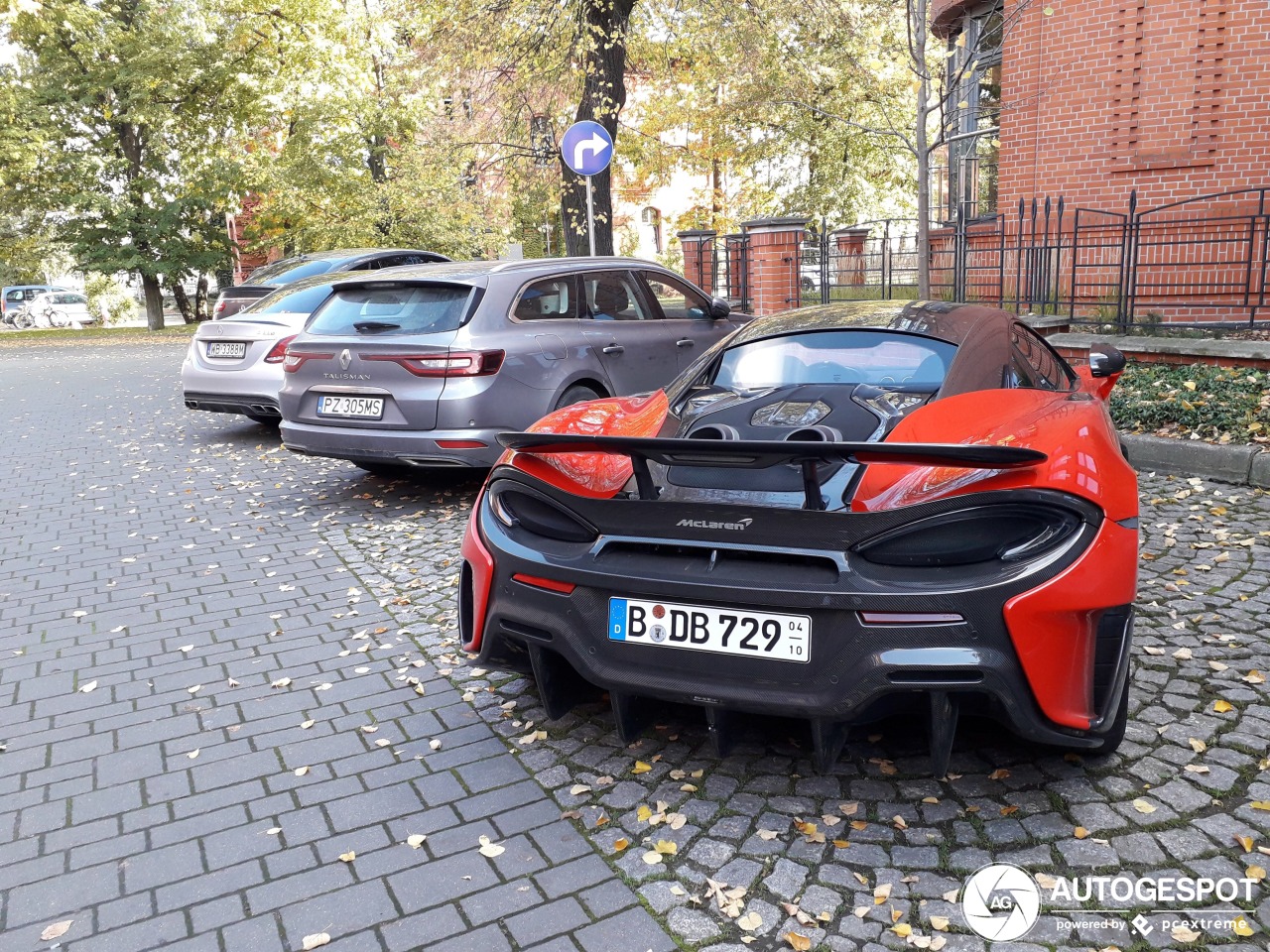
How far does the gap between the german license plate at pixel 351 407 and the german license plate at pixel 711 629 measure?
4082 mm

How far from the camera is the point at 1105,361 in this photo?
190 inches

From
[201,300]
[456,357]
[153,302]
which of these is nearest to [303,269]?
[456,357]

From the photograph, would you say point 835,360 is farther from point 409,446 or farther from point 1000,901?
point 409,446

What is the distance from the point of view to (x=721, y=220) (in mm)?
30094

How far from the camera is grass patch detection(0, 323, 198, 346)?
27.8m

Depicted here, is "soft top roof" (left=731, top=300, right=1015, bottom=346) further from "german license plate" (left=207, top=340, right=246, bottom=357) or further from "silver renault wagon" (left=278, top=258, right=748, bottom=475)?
"german license plate" (left=207, top=340, right=246, bottom=357)

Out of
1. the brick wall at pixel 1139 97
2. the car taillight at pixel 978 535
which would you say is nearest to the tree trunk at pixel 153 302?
the brick wall at pixel 1139 97

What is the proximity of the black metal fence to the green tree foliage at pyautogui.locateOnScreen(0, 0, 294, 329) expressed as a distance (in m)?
18.2

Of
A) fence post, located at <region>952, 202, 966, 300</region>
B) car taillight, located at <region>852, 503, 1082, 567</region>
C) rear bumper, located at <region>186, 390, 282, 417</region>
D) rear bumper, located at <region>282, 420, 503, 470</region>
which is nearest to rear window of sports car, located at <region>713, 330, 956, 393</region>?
car taillight, located at <region>852, 503, 1082, 567</region>

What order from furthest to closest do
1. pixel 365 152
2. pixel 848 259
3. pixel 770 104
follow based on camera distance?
pixel 365 152
pixel 770 104
pixel 848 259

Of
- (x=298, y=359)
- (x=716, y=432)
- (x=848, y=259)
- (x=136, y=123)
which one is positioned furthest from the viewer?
(x=136, y=123)

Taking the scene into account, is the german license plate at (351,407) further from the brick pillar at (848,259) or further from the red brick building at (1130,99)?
the brick pillar at (848,259)

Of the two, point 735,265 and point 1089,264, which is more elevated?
point 735,265

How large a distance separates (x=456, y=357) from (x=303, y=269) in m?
6.28
